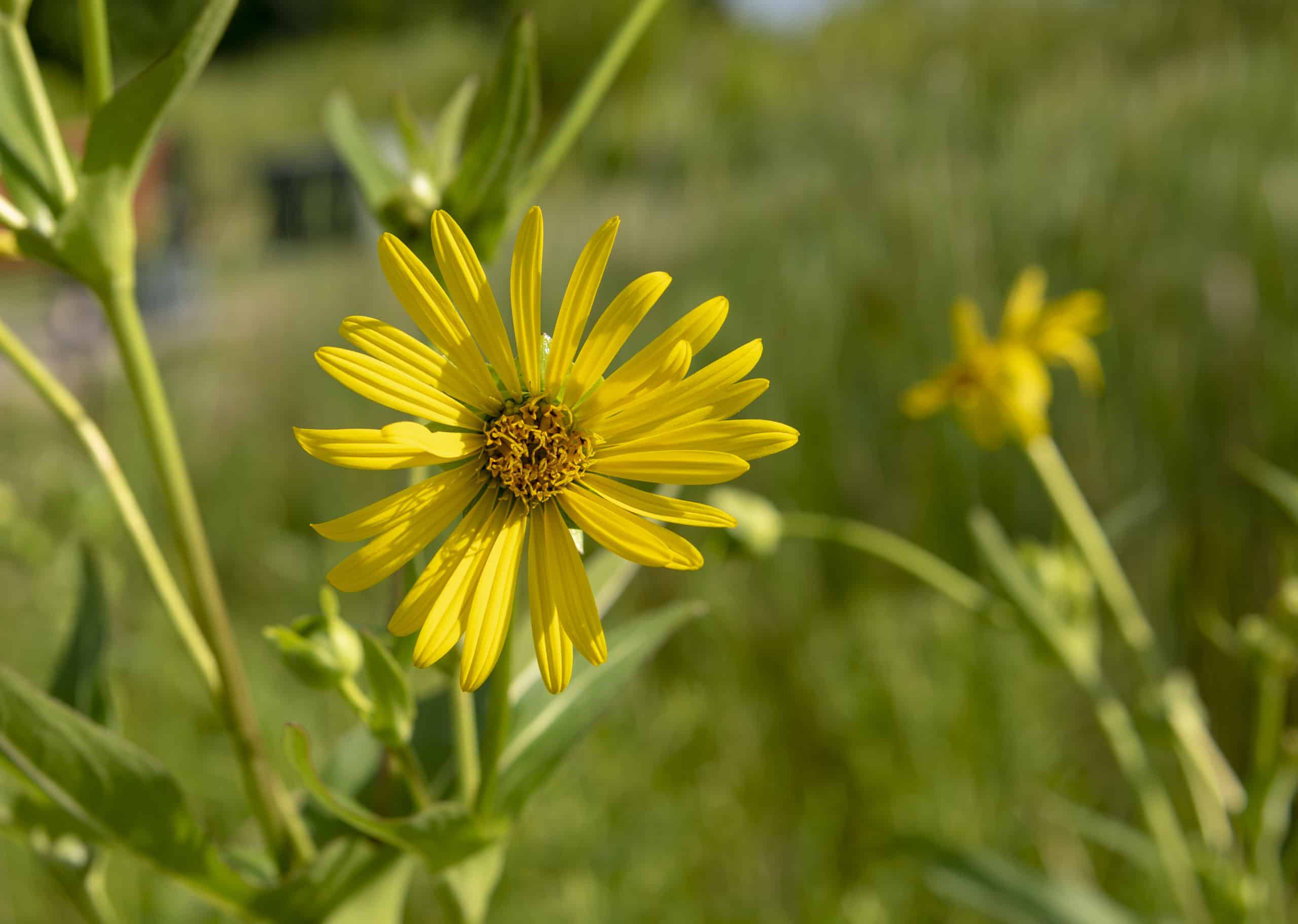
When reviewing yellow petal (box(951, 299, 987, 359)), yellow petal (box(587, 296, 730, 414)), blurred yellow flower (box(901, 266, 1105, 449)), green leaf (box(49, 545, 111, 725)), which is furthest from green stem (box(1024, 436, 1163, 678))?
green leaf (box(49, 545, 111, 725))

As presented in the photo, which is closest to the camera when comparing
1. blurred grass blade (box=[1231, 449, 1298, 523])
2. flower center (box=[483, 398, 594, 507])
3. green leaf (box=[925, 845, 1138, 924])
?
flower center (box=[483, 398, 594, 507])

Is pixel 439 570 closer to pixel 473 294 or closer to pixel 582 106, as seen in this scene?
pixel 473 294

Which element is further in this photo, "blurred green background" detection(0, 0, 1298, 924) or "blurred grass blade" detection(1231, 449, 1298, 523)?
"blurred green background" detection(0, 0, 1298, 924)

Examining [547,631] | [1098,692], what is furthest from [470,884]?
[1098,692]

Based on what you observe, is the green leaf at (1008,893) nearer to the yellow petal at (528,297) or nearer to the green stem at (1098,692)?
the green stem at (1098,692)

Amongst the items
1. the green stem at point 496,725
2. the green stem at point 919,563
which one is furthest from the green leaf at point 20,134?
the green stem at point 919,563

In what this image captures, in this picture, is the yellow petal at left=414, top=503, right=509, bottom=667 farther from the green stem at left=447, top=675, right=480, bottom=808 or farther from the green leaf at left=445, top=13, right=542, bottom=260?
the green leaf at left=445, top=13, right=542, bottom=260
